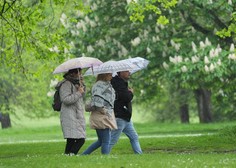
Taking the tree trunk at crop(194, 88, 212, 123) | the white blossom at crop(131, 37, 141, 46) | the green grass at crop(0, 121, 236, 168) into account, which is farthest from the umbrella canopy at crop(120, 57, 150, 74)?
A: the tree trunk at crop(194, 88, 212, 123)

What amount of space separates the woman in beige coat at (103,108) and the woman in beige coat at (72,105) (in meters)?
0.26

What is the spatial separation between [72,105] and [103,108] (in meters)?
0.56

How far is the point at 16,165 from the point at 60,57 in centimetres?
816

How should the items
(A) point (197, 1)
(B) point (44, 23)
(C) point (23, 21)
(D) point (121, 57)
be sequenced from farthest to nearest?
1. (B) point (44, 23)
2. (D) point (121, 57)
3. (A) point (197, 1)
4. (C) point (23, 21)

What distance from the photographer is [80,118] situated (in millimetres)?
15297

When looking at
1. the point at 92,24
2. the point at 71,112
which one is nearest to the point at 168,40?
the point at 92,24

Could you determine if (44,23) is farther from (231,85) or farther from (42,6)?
(42,6)

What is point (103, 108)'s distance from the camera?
A: 50.5 feet

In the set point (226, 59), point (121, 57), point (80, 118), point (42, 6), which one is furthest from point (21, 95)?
point (80, 118)

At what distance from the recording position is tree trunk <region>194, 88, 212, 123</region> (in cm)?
4114

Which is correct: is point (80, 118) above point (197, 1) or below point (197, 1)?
below

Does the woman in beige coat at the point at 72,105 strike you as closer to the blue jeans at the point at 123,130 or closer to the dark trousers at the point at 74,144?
the dark trousers at the point at 74,144

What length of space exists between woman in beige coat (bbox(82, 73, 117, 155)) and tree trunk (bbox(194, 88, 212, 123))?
83.1ft

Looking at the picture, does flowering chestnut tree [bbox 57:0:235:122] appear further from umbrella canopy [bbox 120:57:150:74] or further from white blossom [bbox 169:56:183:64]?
umbrella canopy [bbox 120:57:150:74]
